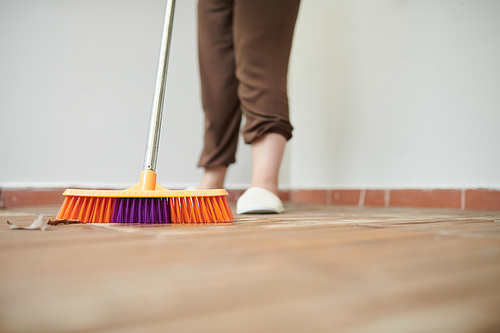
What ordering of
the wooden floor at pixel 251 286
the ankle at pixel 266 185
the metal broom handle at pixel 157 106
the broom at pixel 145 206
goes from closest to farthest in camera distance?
the wooden floor at pixel 251 286, the broom at pixel 145 206, the metal broom handle at pixel 157 106, the ankle at pixel 266 185

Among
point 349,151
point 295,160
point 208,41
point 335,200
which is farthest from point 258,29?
point 295,160

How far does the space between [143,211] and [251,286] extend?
36 centimetres

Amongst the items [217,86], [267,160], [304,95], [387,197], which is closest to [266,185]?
[267,160]

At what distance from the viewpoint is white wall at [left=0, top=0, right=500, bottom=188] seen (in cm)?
94

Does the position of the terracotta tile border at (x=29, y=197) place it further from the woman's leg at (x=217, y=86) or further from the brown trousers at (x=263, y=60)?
the brown trousers at (x=263, y=60)

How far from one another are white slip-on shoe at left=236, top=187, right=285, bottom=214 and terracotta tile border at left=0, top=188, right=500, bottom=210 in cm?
54

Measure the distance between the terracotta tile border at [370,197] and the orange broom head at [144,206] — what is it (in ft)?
2.33

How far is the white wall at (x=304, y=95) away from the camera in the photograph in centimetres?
94

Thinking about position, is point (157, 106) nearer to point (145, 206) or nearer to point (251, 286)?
point (145, 206)

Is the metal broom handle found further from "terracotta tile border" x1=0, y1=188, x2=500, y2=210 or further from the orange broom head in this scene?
"terracotta tile border" x1=0, y1=188, x2=500, y2=210

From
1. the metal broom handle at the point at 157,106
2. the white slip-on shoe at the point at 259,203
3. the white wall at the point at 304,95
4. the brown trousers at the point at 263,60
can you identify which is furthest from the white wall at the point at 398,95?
the metal broom handle at the point at 157,106

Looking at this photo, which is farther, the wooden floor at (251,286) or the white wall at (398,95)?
the white wall at (398,95)

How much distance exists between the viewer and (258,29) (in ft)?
2.58

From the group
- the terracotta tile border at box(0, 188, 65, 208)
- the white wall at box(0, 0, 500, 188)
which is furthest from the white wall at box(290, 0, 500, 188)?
the terracotta tile border at box(0, 188, 65, 208)
